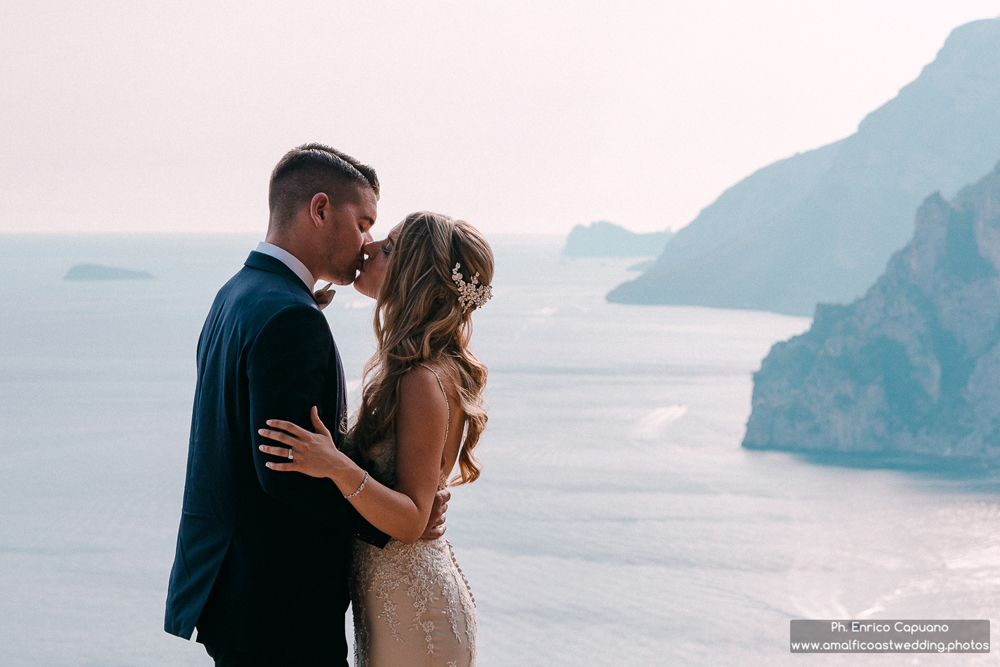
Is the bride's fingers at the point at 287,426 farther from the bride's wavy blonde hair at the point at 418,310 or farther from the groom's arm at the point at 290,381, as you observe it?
the bride's wavy blonde hair at the point at 418,310

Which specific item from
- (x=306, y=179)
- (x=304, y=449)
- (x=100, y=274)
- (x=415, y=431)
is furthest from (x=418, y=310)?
(x=100, y=274)

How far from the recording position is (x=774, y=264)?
127 m

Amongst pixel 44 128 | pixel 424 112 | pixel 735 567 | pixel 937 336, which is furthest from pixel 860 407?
pixel 44 128

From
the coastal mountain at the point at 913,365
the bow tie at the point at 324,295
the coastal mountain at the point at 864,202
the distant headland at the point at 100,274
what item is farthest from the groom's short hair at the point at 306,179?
the distant headland at the point at 100,274

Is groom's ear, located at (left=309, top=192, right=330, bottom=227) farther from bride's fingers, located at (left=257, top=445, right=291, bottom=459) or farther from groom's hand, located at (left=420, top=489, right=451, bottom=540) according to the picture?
groom's hand, located at (left=420, top=489, right=451, bottom=540)

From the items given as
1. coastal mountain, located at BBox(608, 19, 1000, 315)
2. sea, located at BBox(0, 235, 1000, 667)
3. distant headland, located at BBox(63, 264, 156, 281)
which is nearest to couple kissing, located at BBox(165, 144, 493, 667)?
sea, located at BBox(0, 235, 1000, 667)

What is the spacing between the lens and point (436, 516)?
7.38ft

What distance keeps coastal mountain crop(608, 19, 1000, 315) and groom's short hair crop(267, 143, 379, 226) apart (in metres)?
124

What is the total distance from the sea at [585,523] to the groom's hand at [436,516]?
1038 inches

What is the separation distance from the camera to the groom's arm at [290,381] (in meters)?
1.77

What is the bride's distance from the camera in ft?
6.86

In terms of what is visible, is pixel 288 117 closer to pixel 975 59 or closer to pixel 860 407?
pixel 860 407

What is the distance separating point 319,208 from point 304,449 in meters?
0.64

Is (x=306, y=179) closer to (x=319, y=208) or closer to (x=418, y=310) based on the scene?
(x=319, y=208)
